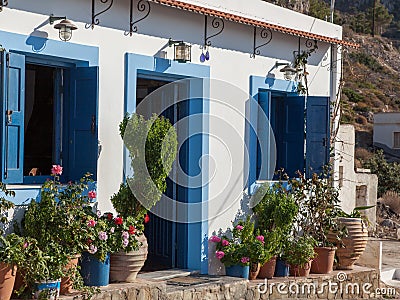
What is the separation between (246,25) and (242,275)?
3845 mm

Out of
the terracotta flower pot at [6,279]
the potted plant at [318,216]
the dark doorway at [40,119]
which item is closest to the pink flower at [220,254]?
the potted plant at [318,216]

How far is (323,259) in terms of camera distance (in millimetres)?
11828

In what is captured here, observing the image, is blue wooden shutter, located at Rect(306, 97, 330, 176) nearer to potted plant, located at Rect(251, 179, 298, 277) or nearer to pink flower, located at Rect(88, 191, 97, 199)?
potted plant, located at Rect(251, 179, 298, 277)

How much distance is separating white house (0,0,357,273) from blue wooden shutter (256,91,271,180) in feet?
0.06

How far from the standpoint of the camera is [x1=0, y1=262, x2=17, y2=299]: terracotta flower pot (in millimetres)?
7395

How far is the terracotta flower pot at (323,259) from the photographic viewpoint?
1181 cm

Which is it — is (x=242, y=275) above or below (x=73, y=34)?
below

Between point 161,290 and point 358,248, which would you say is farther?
point 358,248

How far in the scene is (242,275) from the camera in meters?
10.6

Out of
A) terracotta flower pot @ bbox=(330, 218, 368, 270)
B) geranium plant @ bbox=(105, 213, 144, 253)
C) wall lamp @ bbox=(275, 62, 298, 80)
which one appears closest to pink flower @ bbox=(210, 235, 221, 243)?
geranium plant @ bbox=(105, 213, 144, 253)

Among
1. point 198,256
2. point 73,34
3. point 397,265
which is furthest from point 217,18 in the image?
point 397,265

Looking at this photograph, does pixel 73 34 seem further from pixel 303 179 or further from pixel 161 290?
pixel 303 179

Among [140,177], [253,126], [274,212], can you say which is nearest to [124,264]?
[140,177]

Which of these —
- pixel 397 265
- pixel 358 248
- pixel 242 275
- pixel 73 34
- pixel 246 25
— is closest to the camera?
pixel 73 34
